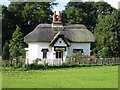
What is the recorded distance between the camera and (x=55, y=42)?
30.6 meters

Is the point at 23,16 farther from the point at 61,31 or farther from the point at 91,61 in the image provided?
the point at 91,61

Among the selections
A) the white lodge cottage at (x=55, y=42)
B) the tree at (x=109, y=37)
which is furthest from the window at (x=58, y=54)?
the tree at (x=109, y=37)

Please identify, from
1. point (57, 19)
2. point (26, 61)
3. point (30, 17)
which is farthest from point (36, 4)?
point (26, 61)

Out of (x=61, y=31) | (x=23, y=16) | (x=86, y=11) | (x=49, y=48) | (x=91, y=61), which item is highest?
(x=86, y=11)

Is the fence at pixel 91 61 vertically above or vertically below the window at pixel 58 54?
below

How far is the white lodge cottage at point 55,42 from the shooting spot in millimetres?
30558

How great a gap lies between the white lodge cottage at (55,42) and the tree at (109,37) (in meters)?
1.87

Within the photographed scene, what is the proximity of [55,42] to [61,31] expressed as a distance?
287cm

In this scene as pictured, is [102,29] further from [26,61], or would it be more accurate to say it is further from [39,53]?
[26,61]

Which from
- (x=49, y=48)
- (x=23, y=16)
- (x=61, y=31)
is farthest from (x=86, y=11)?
(x=49, y=48)

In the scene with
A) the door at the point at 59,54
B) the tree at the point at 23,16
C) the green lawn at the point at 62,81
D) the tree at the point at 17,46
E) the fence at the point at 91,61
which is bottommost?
the green lawn at the point at 62,81

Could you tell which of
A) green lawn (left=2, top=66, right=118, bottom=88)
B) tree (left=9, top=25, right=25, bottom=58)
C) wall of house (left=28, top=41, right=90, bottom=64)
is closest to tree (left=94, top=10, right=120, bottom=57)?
wall of house (left=28, top=41, right=90, bottom=64)

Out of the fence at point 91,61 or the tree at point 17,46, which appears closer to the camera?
the fence at point 91,61

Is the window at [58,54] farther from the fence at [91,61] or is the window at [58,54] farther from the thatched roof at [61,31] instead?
the fence at [91,61]
